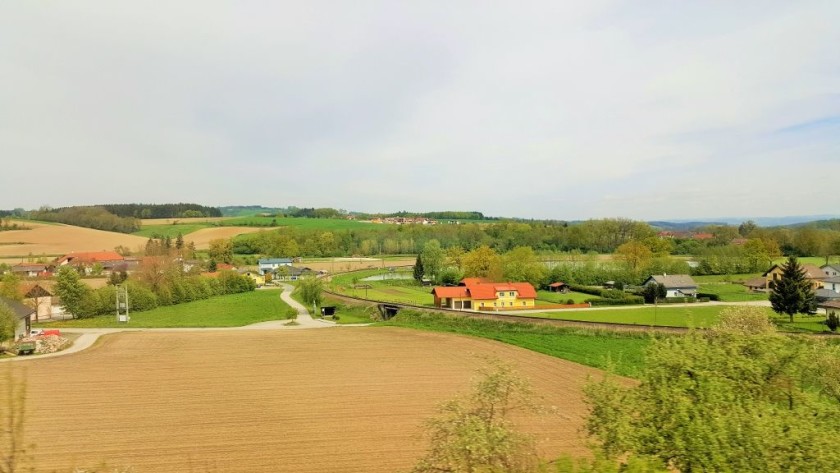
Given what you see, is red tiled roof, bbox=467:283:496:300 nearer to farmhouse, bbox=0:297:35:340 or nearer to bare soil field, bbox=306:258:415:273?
farmhouse, bbox=0:297:35:340

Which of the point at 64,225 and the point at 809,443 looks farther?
the point at 64,225

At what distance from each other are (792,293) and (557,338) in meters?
20.4

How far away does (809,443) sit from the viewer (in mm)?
9352

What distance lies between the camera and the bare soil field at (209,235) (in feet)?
429

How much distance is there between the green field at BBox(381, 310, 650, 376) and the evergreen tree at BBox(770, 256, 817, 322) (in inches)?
570

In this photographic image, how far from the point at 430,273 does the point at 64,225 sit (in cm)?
11019

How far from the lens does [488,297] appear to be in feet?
181

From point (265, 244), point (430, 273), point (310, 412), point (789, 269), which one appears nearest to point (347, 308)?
point (430, 273)

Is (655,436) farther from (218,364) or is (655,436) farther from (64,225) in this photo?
(64,225)

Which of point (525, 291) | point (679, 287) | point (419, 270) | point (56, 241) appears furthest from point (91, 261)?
point (679, 287)

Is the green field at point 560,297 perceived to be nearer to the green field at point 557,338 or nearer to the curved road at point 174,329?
the green field at point 557,338

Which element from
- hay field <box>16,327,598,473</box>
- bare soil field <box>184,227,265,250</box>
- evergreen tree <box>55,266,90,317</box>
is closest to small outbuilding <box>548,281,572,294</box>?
hay field <box>16,327,598,473</box>

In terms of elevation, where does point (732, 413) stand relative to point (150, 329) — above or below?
above

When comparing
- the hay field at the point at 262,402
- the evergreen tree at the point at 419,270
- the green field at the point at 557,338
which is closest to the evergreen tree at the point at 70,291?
the hay field at the point at 262,402
